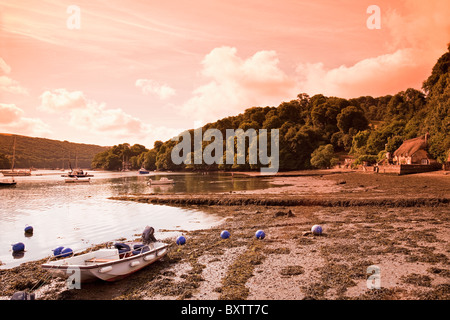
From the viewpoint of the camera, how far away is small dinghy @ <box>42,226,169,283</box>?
11562mm

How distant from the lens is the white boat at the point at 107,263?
11547mm

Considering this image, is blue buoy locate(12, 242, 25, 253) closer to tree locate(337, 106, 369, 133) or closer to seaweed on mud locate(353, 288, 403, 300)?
seaweed on mud locate(353, 288, 403, 300)

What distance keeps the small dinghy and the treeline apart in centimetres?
6094

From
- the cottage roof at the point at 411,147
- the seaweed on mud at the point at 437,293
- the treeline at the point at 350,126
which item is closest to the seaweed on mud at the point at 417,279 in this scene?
the seaweed on mud at the point at 437,293

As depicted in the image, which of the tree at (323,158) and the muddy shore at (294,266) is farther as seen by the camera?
the tree at (323,158)

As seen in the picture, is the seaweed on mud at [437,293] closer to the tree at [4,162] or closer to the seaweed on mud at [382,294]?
the seaweed on mud at [382,294]

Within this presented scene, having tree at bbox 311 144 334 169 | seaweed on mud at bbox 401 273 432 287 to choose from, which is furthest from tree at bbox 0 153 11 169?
seaweed on mud at bbox 401 273 432 287

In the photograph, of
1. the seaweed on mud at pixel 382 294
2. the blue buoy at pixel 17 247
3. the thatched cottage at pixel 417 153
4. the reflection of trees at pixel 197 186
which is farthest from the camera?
the thatched cottage at pixel 417 153

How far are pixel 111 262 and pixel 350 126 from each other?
4778 inches

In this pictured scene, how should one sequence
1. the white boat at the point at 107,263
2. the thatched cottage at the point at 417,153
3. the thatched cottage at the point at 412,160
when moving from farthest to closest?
the thatched cottage at the point at 417,153, the thatched cottage at the point at 412,160, the white boat at the point at 107,263

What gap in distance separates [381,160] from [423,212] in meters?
59.5

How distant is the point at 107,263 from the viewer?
11.9m

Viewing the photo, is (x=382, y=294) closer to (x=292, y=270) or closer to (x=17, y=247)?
(x=292, y=270)
